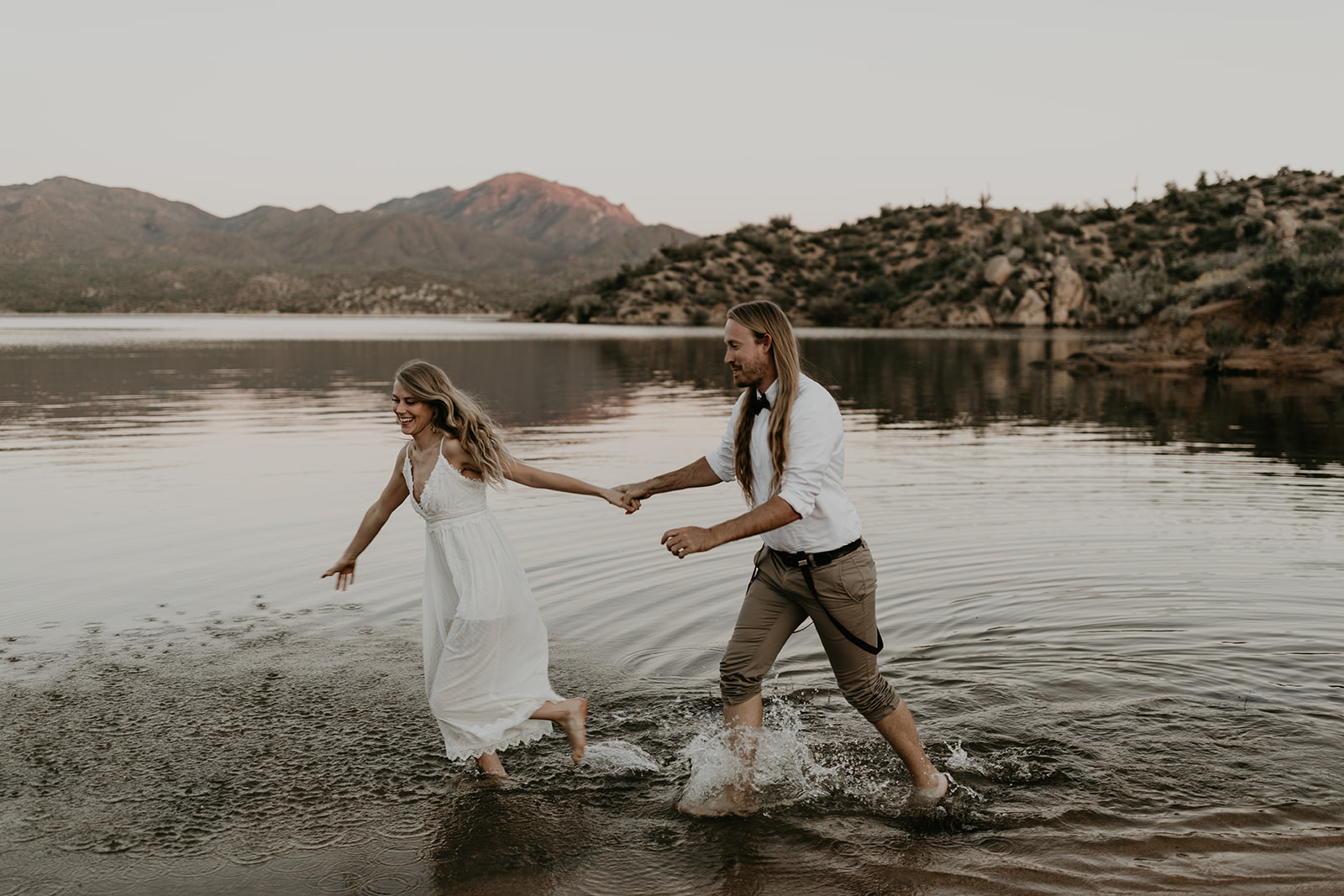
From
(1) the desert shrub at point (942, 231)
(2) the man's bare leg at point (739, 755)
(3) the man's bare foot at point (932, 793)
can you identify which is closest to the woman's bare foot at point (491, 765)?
(2) the man's bare leg at point (739, 755)

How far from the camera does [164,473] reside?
13.7 meters

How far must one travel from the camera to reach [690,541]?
413cm

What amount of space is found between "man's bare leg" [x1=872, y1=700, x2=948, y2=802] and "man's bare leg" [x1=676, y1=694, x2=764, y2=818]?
19.5 inches

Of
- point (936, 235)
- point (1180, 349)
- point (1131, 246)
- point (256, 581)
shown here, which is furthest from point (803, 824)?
point (936, 235)

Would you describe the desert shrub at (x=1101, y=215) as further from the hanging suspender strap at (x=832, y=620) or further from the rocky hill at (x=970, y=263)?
the hanging suspender strap at (x=832, y=620)

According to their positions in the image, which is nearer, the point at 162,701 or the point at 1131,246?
the point at 162,701

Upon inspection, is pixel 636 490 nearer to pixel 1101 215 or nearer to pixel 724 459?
pixel 724 459

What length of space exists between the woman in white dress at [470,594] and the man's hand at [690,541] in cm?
74

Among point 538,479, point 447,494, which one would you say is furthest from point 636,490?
point 447,494

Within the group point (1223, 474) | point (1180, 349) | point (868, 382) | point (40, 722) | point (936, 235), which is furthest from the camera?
point (936, 235)

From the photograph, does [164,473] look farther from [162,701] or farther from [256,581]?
[162,701]

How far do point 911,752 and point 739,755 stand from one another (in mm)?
709

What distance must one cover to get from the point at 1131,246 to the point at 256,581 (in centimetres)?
8382

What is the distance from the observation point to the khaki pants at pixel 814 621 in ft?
14.2
